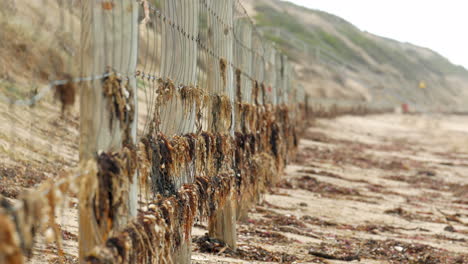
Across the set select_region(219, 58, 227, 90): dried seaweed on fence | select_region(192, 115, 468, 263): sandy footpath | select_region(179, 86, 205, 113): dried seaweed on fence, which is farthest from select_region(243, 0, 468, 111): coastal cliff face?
select_region(179, 86, 205, 113): dried seaweed on fence

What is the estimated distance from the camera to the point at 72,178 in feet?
7.64

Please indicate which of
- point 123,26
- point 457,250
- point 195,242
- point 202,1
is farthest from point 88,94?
point 457,250

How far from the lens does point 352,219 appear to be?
319 inches

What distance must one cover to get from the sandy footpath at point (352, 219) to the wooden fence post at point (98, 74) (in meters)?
2.54

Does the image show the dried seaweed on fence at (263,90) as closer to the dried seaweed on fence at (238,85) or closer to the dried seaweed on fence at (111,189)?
the dried seaweed on fence at (238,85)

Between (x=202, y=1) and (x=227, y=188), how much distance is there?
1479 mm

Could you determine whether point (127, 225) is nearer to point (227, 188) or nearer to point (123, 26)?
point (123, 26)

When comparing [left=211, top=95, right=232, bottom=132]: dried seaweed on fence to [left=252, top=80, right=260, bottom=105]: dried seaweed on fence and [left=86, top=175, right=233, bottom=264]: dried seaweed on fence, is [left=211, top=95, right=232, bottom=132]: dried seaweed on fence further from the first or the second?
[left=252, top=80, right=260, bottom=105]: dried seaweed on fence

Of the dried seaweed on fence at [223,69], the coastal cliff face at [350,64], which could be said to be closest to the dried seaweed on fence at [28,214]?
the dried seaweed on fence at [223,69]

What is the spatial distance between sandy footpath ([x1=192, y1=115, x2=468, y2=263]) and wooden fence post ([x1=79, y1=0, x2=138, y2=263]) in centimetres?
254

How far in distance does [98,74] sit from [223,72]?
2.94 meters

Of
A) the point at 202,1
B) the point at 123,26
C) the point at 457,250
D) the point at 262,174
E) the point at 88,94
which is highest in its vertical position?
the point at 202,1

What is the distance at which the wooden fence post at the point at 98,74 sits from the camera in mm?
2514

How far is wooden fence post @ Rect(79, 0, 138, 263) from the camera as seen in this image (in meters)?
2.51
